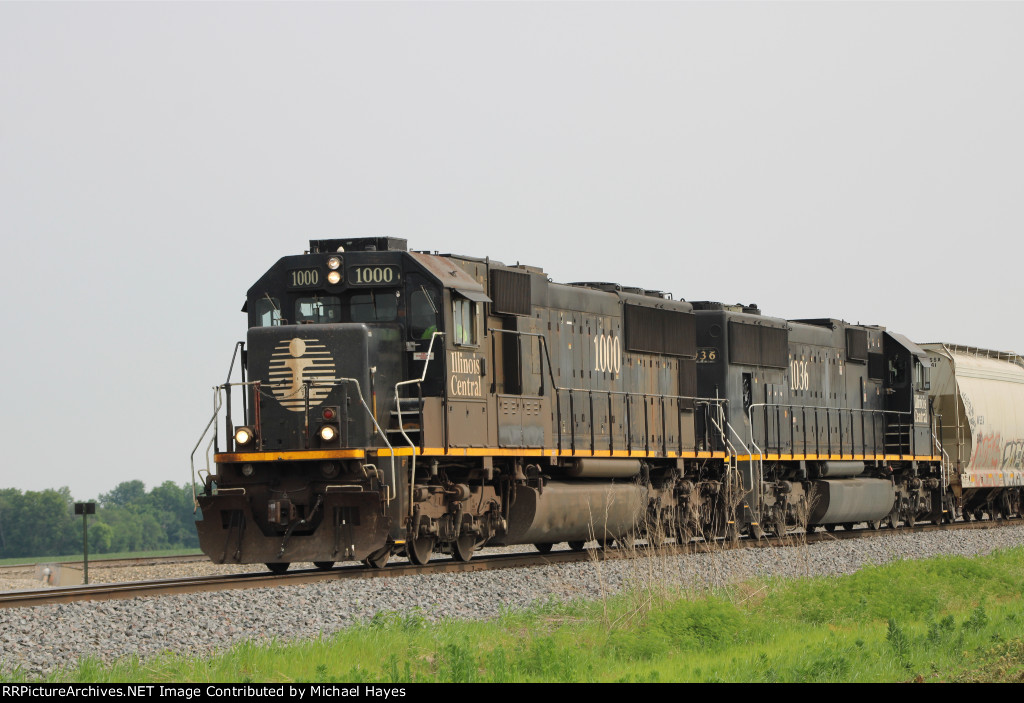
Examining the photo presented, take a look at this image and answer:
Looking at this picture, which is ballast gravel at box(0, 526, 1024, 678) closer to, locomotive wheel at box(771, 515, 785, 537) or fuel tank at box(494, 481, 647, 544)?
fuel tank at box(494, 481, 647, 544)

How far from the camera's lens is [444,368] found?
16.9 metres

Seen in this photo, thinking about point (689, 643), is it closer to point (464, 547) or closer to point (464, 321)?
point (464, 547)

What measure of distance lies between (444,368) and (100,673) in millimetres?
8031

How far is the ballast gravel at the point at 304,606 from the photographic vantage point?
1062 centimetres

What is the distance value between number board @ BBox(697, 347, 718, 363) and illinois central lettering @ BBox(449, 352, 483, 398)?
25.2 feet

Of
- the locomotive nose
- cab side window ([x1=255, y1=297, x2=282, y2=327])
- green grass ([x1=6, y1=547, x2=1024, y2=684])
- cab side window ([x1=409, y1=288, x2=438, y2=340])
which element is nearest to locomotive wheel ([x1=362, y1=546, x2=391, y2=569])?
the locomotive nose

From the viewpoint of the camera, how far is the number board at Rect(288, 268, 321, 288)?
17.1 meters

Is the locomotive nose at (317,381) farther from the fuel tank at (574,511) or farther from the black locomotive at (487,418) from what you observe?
the fuel tank at (574,511)

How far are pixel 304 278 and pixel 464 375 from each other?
2.37m

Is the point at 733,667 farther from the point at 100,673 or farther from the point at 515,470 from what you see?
the point at 515,470

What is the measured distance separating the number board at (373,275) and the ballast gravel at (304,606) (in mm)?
3861

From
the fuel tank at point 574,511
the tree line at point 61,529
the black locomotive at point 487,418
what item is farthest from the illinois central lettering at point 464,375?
the tree line at point 61,529

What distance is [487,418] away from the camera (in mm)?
17781
